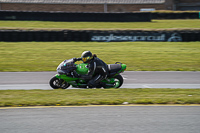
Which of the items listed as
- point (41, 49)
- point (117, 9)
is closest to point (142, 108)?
point (41, 49)

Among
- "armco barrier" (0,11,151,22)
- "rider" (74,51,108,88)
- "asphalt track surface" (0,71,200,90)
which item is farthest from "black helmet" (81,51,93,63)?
"armco barrier" (0,11,151,22)

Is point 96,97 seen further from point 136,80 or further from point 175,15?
A: point 175,15

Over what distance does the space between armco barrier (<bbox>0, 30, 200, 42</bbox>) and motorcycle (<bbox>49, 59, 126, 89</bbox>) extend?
1358 centimetres

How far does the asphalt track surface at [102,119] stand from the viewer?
594 centimetres

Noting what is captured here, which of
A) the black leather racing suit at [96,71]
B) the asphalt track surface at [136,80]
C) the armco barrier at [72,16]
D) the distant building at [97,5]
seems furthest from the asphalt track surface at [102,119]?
the distant building at [97,5]

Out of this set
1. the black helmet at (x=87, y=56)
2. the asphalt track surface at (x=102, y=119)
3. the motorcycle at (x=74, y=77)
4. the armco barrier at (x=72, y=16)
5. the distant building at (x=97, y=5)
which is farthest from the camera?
the distant building at (x=97, y=5)

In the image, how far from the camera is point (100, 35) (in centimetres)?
2464

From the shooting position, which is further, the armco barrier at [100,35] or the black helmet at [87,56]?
the armco barrier at [100,35]

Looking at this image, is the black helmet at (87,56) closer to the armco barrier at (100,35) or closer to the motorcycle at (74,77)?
the motorcycle at (74,77)

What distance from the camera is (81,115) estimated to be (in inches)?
271

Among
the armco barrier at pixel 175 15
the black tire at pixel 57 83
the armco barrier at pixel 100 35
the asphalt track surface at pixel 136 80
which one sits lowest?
the asphalt track surface at pixel 136 80

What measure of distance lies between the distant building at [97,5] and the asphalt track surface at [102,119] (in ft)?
147

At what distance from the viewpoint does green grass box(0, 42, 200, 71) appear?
53.9 feet

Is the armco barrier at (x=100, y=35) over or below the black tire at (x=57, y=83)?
over
